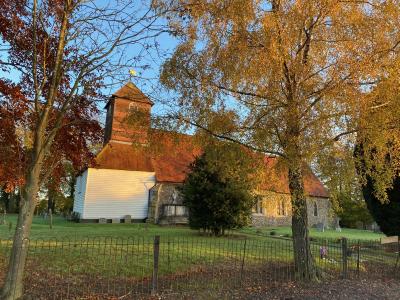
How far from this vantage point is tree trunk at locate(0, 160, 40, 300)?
5688mm

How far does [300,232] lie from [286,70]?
3.67 meters

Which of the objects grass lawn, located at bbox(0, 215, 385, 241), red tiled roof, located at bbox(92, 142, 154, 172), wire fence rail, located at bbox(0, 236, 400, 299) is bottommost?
wire fence rail, located at bbox(0, 236, 400, 299)

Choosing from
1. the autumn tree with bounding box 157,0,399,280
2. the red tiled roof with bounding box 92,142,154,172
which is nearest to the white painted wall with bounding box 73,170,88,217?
the red tiled roof with bounding box 92,142,154,172

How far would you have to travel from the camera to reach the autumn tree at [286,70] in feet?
23.4

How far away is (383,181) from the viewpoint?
8.74 m

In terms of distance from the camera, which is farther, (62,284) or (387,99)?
(387,99)

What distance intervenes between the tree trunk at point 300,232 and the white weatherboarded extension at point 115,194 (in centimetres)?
1939

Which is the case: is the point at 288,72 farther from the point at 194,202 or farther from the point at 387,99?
the point at 194,202

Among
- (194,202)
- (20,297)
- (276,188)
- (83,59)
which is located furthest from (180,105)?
(194,202)

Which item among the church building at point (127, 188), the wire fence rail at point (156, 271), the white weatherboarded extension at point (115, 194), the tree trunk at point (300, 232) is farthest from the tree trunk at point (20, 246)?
the white weatherboarded extension at point (115, 194)

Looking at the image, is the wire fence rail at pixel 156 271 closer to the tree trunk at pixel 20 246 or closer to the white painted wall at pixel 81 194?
the tree trunk at pixel 20 246

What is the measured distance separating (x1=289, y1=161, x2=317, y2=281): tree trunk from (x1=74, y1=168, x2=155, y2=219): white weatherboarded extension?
19.4 m

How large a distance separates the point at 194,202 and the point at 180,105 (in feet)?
30.9

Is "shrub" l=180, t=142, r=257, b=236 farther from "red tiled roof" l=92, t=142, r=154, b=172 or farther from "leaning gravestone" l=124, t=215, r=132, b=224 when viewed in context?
"red tiled roof" l=92, t=142, r=154, b=172
